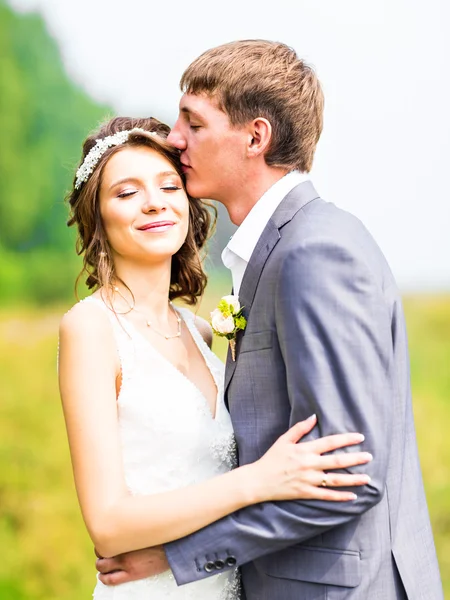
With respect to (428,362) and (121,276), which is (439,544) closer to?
(428,362)

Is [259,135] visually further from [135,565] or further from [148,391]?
[135,565]

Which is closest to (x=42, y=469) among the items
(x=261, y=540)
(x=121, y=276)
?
(x=121, y=276)

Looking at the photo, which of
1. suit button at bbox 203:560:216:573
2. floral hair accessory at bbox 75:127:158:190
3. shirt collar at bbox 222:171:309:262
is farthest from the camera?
floral hair accessory at bbox 75:127:158:190

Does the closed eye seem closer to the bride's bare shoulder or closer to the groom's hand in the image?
the bride's bare shoulder

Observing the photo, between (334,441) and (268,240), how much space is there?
0.54 m

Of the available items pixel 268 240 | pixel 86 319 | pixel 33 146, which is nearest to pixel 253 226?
pixel 268 240

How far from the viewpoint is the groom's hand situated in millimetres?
2119

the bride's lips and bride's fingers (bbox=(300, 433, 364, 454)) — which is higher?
the bride's lips

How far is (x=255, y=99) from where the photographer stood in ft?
7.45

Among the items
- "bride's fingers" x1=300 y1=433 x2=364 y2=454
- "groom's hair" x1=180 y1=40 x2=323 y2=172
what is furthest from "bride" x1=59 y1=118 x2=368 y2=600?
"groom's hair" x1=180 y1=40 x2=323 y2=172

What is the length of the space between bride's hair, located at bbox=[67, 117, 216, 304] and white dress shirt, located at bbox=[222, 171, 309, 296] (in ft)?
1.19

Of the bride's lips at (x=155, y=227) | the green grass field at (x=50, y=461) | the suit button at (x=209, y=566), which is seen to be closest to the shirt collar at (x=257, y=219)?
the bride's lips at (x=155, y=227)

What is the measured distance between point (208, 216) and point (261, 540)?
1.26m

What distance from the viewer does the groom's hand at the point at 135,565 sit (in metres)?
2.12
